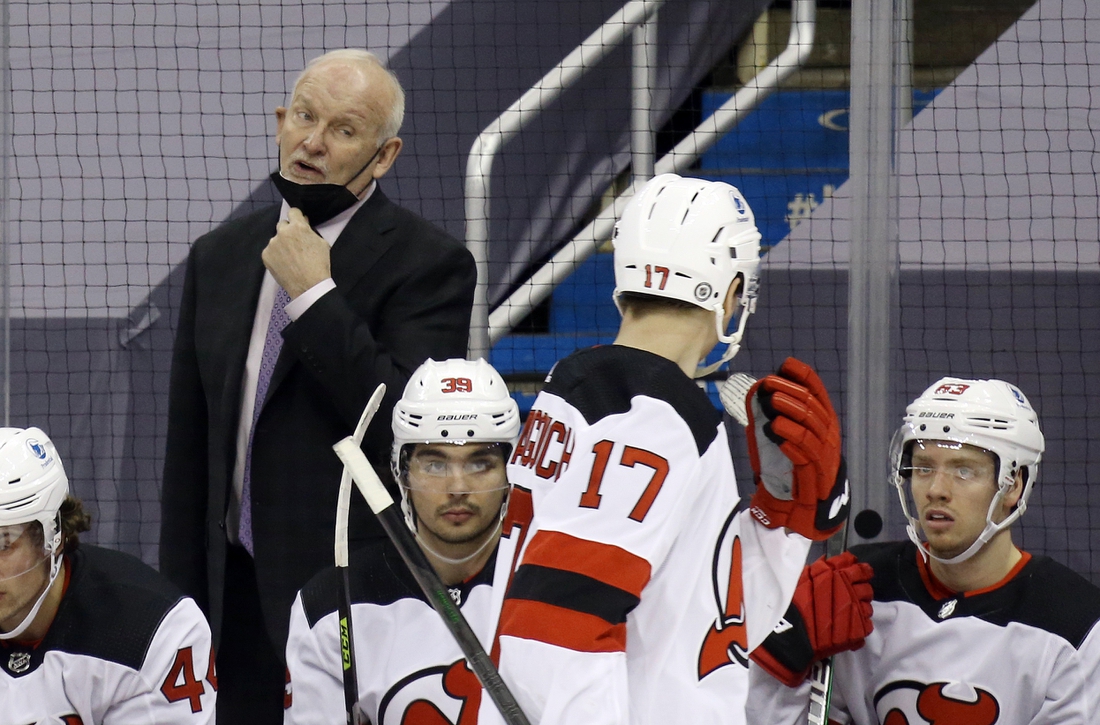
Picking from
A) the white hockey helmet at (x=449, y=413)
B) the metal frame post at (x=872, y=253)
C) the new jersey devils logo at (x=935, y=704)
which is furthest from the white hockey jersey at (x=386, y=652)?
the metal frame post at (x=872, y=253)

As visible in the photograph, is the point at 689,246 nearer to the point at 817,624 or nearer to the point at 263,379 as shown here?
the point at 817,624

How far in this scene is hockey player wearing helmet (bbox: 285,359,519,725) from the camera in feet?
7.66

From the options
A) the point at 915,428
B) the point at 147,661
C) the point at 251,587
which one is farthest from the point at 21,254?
the point at 915,428

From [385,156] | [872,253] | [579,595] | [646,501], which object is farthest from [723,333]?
[872,253]

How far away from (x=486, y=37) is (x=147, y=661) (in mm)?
2478

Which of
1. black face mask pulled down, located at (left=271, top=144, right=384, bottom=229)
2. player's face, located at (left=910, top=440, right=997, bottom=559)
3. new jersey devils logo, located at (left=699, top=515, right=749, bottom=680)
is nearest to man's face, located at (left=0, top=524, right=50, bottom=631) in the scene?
black face mask pulled down, located at (left=271, top=144, right=384, bottom=229)

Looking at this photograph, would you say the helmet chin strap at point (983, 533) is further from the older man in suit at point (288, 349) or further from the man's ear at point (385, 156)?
the man's ear at point (385, 156)

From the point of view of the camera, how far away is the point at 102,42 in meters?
4.15

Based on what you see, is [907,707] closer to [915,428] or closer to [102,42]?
[915,428]

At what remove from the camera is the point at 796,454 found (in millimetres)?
1663

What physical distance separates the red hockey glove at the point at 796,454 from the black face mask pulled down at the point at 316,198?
1.10 m

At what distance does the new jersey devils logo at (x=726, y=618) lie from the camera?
150 cm

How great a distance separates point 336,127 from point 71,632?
1012 millimetres

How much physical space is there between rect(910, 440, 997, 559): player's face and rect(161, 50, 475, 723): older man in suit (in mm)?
882
